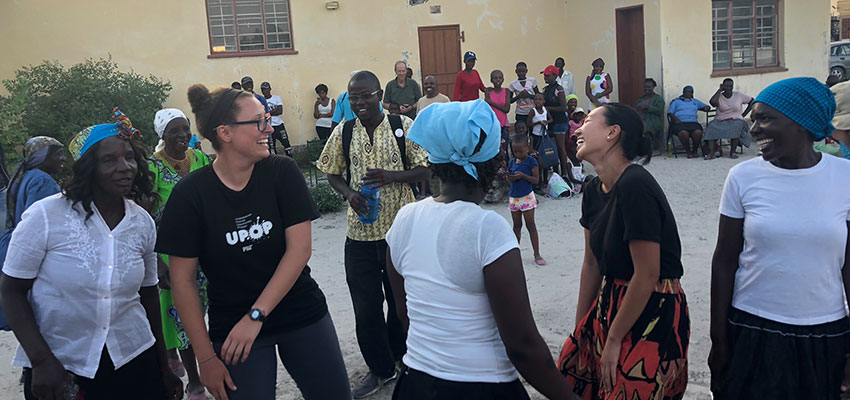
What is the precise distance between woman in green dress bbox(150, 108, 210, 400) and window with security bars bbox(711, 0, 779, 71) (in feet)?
42.4

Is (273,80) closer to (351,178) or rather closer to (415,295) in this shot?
(351,178)

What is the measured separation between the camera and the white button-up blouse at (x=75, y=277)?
2.70 m

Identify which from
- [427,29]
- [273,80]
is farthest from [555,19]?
[273,80]

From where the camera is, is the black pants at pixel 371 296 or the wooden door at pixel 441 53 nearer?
the black pants at pixel 371 296

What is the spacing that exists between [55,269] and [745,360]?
9.10 ft

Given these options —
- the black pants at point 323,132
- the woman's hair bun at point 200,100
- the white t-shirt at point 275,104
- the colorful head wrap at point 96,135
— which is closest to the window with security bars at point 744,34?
the black pants at point 323,132

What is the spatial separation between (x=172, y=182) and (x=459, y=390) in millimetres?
2747

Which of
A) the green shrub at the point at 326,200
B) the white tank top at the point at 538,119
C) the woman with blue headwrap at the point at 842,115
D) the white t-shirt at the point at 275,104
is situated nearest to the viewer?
the woman with blue headwrap at the point at 842,115

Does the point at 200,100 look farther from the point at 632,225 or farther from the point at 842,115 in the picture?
the point at 842,115

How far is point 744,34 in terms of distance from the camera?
1481 centimetres

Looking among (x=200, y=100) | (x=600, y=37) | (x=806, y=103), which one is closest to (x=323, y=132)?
(x=600, y=37)

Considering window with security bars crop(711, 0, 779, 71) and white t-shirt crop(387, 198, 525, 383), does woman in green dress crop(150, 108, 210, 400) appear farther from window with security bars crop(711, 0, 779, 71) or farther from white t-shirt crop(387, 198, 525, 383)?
window with security bars crop(711, 0, 779, 71)

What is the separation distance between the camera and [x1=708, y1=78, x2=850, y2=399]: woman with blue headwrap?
2.67 m

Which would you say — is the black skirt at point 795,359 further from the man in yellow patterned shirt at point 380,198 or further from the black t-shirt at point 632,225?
the man in yellow patterned shirt at point 380,198
